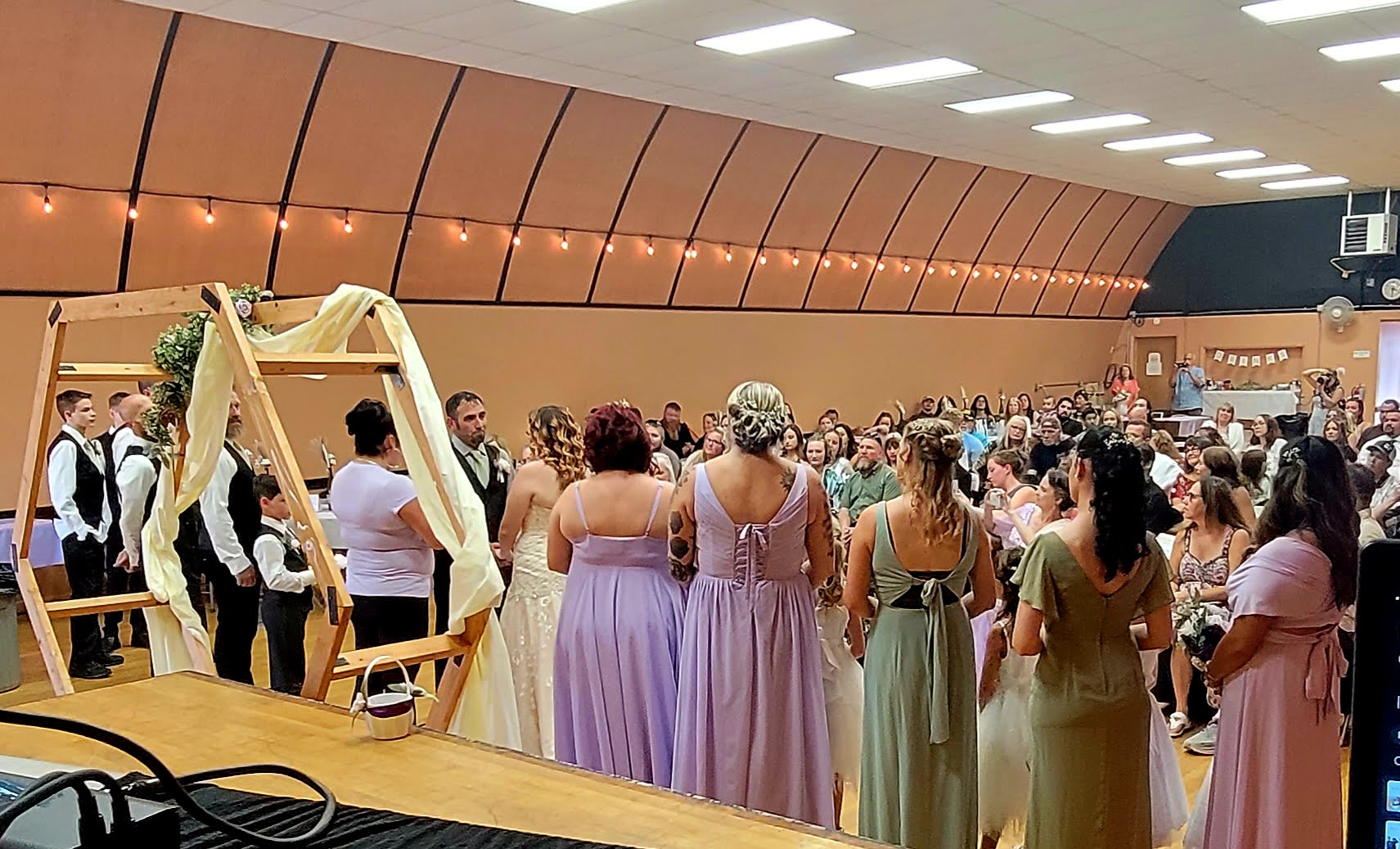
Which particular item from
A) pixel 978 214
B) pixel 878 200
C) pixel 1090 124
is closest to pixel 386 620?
pixel 1090 124

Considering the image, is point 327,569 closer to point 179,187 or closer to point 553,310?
point 179,187

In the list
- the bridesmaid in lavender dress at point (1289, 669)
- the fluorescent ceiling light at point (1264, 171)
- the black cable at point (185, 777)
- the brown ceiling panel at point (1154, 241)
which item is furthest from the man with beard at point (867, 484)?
the brown ceiling panel at point (1154, 241)

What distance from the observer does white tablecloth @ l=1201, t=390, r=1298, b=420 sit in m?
15.7

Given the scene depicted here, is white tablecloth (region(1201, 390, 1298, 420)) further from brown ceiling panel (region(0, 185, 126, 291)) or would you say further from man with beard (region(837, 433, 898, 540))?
brown ceiling panel (region(0, 185, 126, 291))

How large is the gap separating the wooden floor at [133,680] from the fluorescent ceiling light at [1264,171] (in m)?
9.91

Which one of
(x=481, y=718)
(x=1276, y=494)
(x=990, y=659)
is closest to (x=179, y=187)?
(x=481, y=718)

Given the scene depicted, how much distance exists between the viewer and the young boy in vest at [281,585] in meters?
4.87

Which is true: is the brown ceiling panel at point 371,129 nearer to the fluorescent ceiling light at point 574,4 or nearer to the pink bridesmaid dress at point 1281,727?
the fluorescent ceiling light at point 574,4

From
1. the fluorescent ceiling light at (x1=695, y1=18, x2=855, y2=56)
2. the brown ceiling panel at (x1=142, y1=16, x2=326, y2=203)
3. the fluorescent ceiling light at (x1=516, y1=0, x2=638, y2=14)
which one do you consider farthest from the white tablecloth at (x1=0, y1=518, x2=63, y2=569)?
the fluorescent ceiling light at (x1=695, y1=18, x2=855, y2=56)

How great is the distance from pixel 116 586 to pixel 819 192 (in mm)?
7853

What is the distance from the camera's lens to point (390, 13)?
655 centimetres

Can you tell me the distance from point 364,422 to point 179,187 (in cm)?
503

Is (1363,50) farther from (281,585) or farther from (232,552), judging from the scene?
(232,552)

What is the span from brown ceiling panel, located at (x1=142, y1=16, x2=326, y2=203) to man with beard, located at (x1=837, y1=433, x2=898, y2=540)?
459 cm
